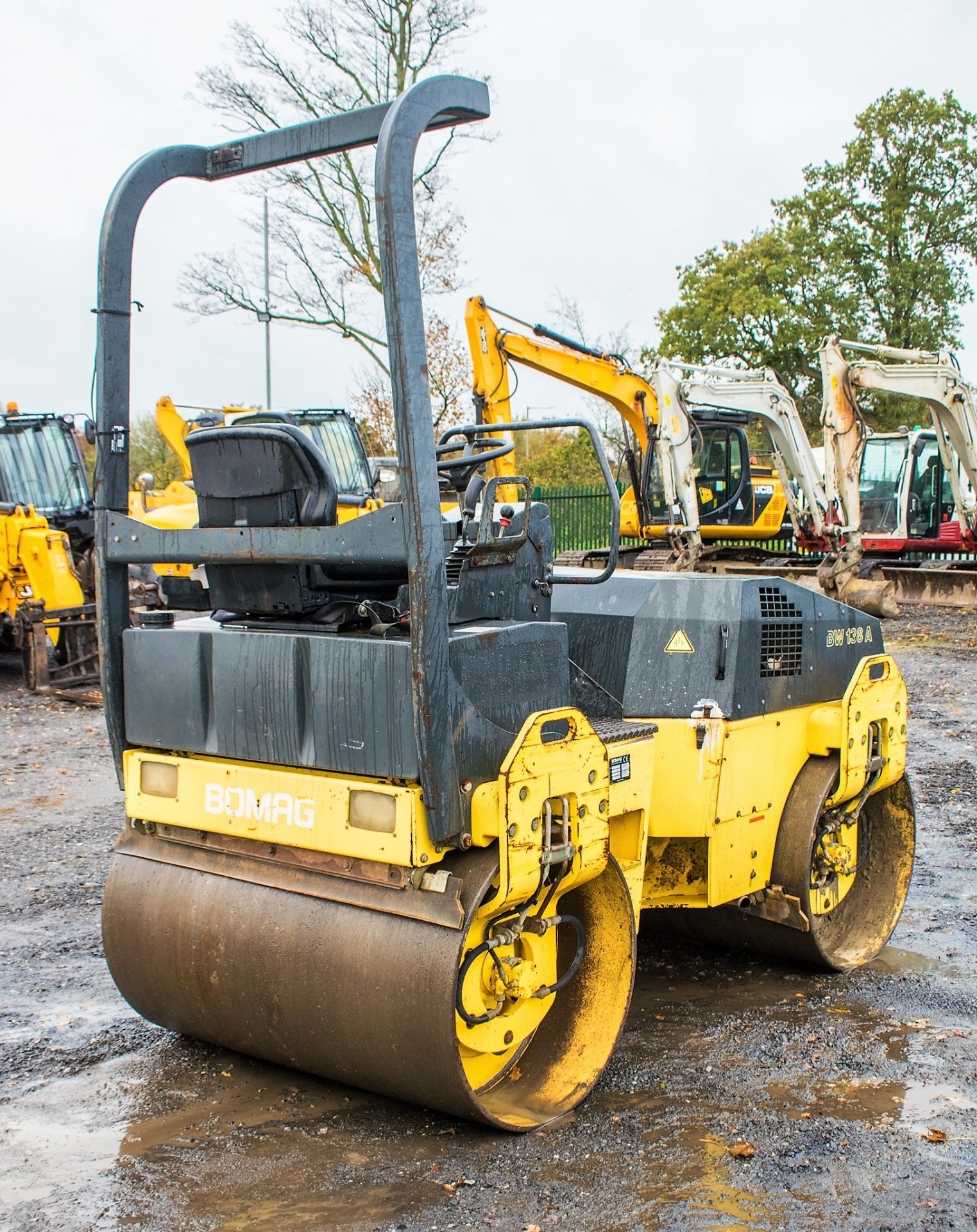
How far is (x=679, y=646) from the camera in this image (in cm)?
402

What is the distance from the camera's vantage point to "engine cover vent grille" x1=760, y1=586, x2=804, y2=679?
4094 mm

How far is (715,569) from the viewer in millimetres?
17859

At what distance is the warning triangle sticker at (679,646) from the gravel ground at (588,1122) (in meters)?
1.21

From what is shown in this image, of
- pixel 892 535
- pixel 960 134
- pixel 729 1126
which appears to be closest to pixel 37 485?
pixel 729 1126

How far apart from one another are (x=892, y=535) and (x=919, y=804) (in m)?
13.0

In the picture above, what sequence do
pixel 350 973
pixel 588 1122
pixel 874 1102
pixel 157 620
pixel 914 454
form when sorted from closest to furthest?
pixel 350 973 → pixel 588 1122 → pixel 874 1102 → pixel 157 620 → pixel 914 454

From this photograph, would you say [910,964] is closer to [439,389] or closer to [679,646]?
[679,646]

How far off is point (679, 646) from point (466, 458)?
0.94 m

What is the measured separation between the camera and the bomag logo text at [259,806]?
10.4ft

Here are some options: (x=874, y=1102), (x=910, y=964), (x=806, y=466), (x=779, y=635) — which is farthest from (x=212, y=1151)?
(x=806, y=466)

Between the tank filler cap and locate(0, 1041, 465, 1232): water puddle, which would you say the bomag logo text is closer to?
the tank filler cap

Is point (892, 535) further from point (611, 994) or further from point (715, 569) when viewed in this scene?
point (611, 994)

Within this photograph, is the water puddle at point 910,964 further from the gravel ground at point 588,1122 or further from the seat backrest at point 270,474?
the seat backrest at point 270,474

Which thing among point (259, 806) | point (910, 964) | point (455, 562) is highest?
point (455, 562)
